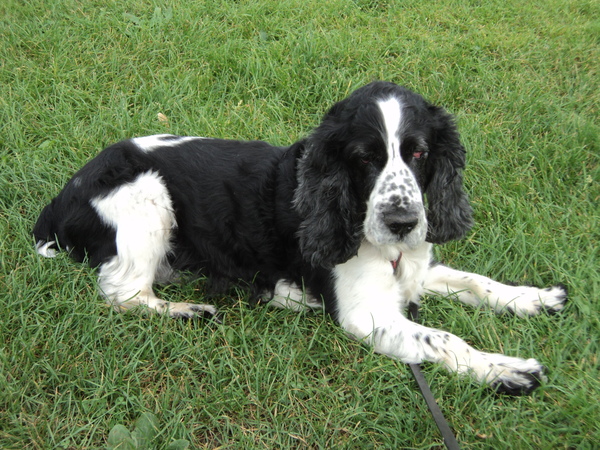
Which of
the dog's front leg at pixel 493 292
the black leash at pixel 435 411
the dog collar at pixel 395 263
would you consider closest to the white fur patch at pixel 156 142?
the dog collar at pixel 395 263

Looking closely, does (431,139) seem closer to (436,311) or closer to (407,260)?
(407,260)

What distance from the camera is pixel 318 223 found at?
2830 mm

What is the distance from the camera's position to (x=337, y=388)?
2637 millimetres

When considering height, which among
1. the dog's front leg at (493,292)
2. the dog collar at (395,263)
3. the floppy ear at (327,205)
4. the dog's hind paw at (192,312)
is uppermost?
the floppy ear at (327,205)

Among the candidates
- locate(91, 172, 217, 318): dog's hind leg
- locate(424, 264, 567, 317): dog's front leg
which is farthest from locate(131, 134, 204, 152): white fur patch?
locate(424, 264, 567, 317): dog's front leg

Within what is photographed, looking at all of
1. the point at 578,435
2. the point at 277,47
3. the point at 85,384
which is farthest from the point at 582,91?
the point at 85,384

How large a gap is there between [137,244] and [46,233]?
651mm

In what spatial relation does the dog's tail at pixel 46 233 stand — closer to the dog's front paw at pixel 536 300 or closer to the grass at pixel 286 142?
the grass at pixel 286 142

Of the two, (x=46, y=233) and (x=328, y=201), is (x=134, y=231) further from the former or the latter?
(x=328, y=201)

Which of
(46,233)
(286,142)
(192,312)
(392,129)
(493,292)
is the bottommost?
(192,312)

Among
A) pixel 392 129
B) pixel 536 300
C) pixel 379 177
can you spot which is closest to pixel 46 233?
pixel 379 177

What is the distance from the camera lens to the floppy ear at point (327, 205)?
276cm

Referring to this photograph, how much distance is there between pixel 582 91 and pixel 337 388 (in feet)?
11.5

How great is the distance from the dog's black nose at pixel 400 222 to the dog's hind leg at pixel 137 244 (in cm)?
114
